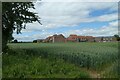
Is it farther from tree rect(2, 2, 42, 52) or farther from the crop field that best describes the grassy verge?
tree rect(2, 2, 42, 52)

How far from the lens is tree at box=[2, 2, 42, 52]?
57.9 feet

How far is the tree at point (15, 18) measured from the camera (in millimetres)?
17634

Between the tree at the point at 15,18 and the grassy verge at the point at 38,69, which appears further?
the tree at the point at 15,18

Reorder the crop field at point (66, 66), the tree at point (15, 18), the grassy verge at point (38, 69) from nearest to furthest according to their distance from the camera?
1. the grassy verge at point (38, 69)
2. the crop field at point (66, 66)
3. the tree at point (15, 18)

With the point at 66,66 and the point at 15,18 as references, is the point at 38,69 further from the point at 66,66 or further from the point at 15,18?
the point at 15,18

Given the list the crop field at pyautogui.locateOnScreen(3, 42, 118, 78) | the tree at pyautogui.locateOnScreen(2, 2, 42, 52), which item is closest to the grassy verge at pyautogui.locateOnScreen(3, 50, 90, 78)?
the crop field at pyautogui.locateOnScreen(3, 42, 118, 78)

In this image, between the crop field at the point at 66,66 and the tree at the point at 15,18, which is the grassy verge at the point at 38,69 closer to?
the crop field at the point at 66,66

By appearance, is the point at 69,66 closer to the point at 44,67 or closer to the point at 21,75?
the point at 44,67

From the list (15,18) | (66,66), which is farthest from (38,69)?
(15,18)

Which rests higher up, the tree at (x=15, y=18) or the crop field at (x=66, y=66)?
the tree at (x=15, y=18)

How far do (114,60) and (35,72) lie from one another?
4.51 metres

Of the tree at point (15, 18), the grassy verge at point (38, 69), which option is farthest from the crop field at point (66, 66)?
the tree at point (15, 18)

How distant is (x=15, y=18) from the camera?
1798 centimetres

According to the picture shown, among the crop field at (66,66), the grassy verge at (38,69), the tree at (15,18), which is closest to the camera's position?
the grassy verge at (38,69)
